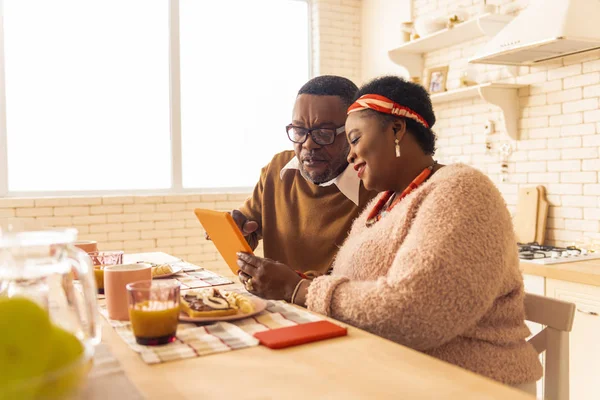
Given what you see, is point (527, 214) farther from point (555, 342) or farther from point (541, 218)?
point (555, 342)

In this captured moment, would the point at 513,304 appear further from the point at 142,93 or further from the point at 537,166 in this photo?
the point at 142,93

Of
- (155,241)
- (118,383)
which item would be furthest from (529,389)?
(155,241)

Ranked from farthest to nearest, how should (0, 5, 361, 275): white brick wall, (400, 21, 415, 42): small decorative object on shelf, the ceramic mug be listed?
(400, 21, 415, 42): small decorative object on shelf
(0, 5, 361, 275): white brick wall
the ceramic mug

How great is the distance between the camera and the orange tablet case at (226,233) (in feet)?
5.18

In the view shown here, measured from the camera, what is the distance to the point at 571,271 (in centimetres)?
253

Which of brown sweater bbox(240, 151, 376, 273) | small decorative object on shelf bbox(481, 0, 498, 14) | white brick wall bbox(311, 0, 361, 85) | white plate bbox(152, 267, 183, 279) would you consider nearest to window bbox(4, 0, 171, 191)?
white brick wall bbox(311, 0, 361, 85)

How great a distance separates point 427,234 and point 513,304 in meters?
0.31

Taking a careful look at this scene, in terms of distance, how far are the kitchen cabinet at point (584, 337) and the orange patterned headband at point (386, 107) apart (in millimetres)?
1410

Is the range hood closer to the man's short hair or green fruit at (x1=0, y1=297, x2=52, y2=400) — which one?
the man's short hair

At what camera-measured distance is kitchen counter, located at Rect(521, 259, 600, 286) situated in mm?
2453

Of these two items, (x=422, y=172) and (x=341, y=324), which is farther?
(x=422, y=172)

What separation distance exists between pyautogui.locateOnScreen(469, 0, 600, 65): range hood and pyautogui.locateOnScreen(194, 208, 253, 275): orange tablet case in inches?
79.8

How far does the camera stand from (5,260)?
0.77m

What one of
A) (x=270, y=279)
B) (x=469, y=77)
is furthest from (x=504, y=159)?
(x=270, y=279)
